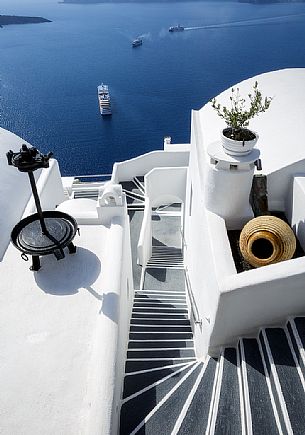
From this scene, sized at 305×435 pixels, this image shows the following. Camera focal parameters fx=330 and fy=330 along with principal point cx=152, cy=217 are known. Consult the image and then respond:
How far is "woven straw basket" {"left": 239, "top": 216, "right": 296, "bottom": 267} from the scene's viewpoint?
8445 mm

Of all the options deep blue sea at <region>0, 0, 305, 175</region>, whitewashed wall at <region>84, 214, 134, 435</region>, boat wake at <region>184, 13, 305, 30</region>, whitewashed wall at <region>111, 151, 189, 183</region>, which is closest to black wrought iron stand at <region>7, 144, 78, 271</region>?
whitewashed wall at <region>84, 214, 134, 435</region>

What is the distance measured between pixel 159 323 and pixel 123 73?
7453 centimetres

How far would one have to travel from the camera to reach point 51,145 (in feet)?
163

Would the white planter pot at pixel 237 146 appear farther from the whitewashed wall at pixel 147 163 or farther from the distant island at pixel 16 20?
the distant island at pixel 16 20

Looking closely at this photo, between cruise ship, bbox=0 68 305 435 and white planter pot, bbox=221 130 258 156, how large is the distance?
16 centimetres

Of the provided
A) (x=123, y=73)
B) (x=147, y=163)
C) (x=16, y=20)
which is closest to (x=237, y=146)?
(x=147, y=163)

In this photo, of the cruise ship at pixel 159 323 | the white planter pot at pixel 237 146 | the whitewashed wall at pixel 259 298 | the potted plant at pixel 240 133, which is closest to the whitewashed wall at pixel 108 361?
the cruise ship at pixel 159 323

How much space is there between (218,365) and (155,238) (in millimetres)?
11747

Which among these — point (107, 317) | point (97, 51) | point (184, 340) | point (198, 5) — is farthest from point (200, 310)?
point (198, 5)

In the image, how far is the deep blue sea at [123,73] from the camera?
50812 mm

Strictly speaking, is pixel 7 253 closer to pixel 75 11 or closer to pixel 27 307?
pixel 27 307

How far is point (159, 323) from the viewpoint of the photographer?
40.7ft

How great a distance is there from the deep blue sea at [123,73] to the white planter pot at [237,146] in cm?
3567

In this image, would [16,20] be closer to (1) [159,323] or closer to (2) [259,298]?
(1) [159,323]
